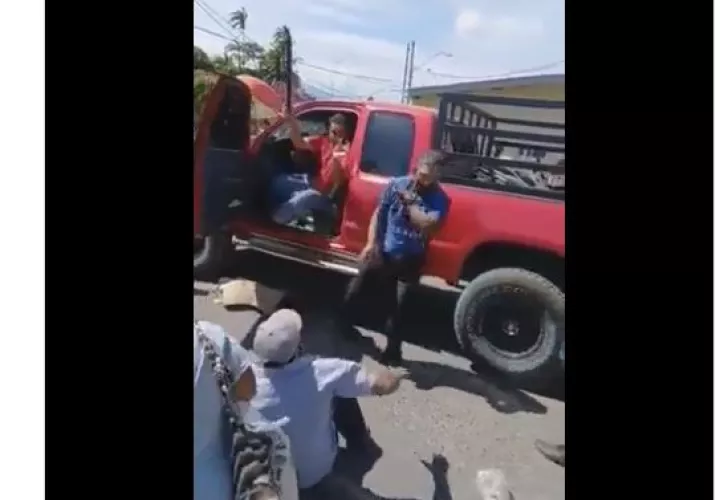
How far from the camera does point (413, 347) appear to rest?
279 cm

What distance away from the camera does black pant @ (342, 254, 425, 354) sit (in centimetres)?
280

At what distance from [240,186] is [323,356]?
0.57 metres

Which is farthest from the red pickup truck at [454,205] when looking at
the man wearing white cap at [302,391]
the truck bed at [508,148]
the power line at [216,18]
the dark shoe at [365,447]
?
the dark shoe at [365,447]

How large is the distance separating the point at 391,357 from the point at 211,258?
619mm

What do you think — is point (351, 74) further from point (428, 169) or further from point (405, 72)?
point (428, 169)

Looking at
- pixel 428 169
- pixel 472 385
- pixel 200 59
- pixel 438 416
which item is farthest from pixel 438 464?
pixel 200 59

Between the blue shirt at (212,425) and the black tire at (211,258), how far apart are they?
195 millimetres

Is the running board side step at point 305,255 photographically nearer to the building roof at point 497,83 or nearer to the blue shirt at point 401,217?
the blue shirt at point 401,217

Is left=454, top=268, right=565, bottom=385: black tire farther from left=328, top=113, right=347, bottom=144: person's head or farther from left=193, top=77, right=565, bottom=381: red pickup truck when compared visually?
left=328, top=113, right=347, bottom=144: person's head

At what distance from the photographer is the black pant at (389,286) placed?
2805 mm

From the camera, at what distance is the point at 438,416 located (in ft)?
9.04

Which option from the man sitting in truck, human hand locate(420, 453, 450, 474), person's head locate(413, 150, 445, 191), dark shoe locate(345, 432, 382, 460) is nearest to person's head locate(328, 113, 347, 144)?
the man sitting in truck
